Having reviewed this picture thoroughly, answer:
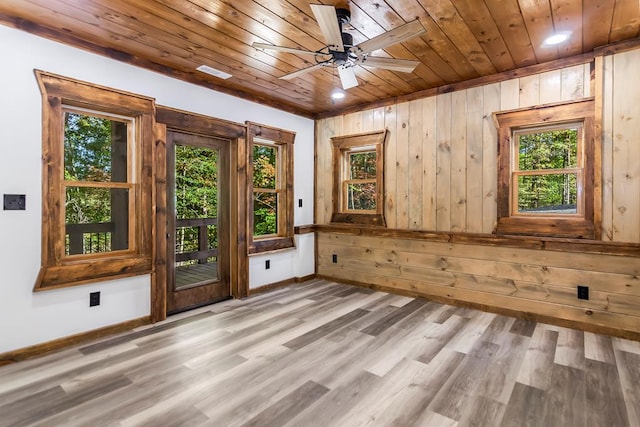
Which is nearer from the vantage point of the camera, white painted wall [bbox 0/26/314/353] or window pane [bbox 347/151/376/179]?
white painted wall [bbox 0/26/314/353]

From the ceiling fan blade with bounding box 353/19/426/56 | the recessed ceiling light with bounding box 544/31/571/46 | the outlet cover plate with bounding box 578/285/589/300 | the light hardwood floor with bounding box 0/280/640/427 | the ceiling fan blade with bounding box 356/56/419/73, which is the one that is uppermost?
the recessed ceiling light with bounding box 544/31/571/46

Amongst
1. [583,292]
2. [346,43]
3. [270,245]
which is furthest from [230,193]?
[583,292]

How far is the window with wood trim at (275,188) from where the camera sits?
15.7ft

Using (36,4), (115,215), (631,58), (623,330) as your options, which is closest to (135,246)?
(115,215)

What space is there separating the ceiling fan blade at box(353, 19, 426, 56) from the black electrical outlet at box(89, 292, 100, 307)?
307 cm

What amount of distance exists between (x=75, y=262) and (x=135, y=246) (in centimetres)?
Answer: 52

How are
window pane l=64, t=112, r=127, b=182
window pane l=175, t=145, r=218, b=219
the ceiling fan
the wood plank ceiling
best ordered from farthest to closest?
1. window pane l=175, t=145, r=218, b=219
2. window pane l=64, t=112, r=127, b=182
3. the wood plank ceiling
4. the ceiling fan

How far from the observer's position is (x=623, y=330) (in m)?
3.03

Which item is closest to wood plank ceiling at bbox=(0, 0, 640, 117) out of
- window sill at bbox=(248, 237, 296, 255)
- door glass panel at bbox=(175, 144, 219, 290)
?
door glass panel at bbox=(175, 144, 219, 290)

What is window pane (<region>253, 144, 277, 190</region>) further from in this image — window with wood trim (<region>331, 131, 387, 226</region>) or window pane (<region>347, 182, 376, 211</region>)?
window pane (<region>347, 182, 376, 211</region>)

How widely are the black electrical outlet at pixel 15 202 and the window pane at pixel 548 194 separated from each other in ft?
15.2

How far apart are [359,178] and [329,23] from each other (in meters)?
2.99

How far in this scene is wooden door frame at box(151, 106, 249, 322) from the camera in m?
3.43

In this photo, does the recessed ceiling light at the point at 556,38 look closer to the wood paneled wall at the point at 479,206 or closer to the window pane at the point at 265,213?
the wood paneled wall at the point at 479,206
